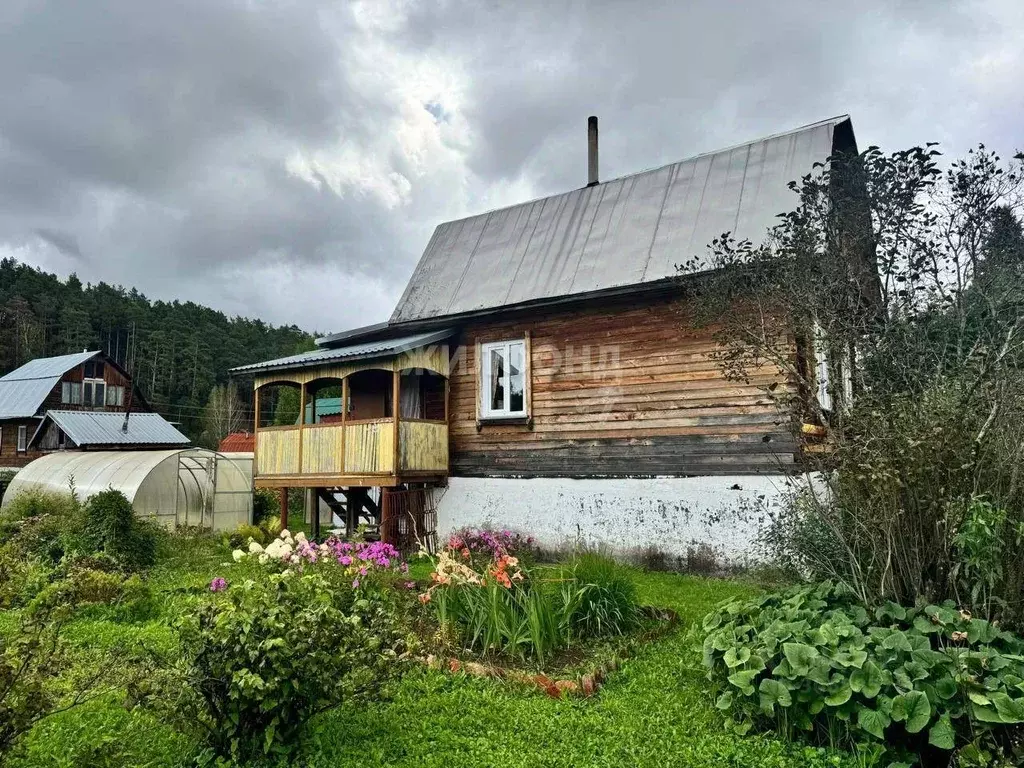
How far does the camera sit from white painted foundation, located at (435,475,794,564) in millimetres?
10578

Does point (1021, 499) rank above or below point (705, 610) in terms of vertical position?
above

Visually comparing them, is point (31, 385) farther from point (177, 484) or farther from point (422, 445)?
point (422, 445)

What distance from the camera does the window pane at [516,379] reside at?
13.5 meters

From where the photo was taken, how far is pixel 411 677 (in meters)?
5.71

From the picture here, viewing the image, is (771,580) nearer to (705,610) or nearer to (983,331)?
(705,610)

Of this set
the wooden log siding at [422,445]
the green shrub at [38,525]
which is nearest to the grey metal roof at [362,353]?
the wooden log siding at [422,445]

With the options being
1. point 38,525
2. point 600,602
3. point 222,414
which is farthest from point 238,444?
point 600,602

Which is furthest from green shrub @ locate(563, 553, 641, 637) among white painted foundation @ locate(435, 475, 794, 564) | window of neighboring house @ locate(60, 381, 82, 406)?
window of neighboring house @ locate(60, 381, 82, 406)

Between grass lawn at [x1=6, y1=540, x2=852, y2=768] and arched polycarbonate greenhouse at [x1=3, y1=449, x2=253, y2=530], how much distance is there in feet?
43.0

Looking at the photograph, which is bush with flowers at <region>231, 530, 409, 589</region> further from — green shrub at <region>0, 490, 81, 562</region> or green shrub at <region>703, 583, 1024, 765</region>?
green shrub at <region>0, 490, 81, 562</region>

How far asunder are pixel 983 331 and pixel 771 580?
423cm

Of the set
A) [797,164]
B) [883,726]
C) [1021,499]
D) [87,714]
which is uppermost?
[797,164]

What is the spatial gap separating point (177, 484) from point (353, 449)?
24.0 ft

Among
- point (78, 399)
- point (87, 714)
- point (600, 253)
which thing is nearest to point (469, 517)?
point (600, 253)
